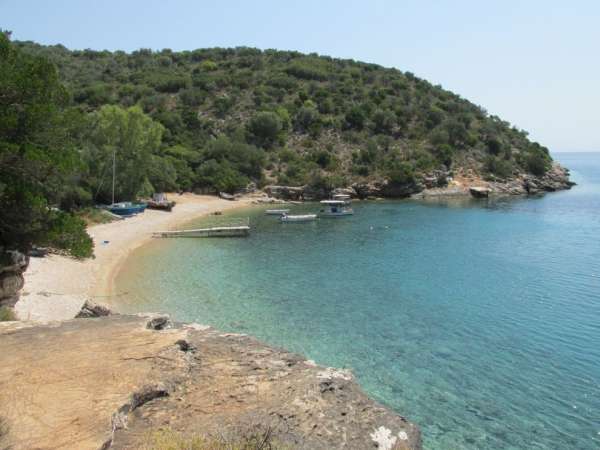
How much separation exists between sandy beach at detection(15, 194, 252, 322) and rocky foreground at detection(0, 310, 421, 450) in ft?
21.0

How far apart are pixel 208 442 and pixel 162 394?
1931 millimetres

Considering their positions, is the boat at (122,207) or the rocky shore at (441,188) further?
the rocky shore at (441,188)

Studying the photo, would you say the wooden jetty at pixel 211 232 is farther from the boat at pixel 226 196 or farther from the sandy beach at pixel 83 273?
the boat at pixel 226 196

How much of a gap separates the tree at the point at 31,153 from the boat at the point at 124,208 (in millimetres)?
30866

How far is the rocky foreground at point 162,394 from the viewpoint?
7.11m

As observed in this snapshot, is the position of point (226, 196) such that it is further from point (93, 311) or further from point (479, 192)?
point (93, 311)

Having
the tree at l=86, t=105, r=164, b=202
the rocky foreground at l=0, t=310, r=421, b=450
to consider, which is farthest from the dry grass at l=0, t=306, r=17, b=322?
the tree at l=86, t=105, r=164, b=202

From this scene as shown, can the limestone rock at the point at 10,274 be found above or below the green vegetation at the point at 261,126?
below

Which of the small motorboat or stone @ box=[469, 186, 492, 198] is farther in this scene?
stone @ box=[469, 186, 492, 198]

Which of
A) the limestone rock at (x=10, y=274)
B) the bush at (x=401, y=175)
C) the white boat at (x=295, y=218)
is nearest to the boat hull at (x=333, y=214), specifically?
the white boat at (x=295, y=218)

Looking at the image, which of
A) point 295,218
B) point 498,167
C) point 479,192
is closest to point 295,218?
point 295,218

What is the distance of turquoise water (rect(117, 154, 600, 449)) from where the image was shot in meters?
12.9

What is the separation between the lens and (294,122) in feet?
272

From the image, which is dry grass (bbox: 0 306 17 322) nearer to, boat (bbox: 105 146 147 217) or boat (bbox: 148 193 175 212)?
boat (bbox: 105 146 147 217)
